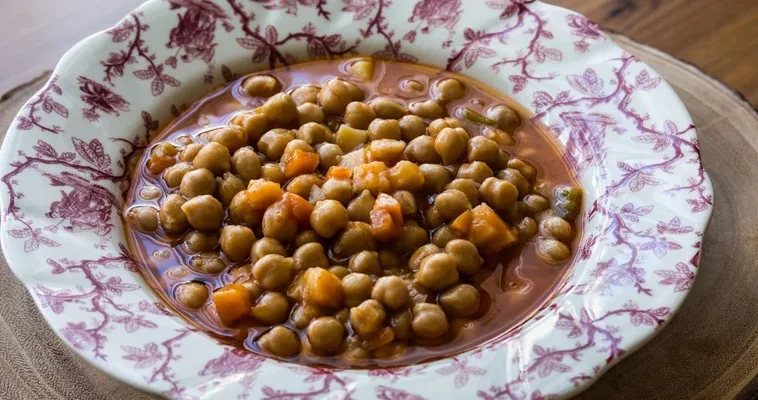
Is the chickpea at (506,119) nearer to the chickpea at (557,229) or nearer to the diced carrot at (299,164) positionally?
the chickpea at (557,229)

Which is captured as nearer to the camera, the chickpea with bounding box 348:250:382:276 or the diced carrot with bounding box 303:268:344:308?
the diced carrot with bounding box 303:268:344:308

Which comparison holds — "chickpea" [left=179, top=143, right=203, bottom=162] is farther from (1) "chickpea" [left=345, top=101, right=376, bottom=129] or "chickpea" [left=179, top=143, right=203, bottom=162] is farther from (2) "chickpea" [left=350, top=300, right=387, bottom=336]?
(2) "chickpea" [left=350, top=300, right=387, bottom=336]

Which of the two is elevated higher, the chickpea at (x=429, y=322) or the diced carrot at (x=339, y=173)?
the diced carrot at (x=339, y=173)

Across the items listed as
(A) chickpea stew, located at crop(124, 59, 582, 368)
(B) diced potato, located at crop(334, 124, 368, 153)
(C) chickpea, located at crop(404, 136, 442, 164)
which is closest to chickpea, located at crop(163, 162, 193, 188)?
(A) chickpea stew, located at crop(124, 59, 582, 368)

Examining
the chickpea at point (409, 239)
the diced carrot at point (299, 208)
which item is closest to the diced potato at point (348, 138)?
the diced carrot at point (299, 208)

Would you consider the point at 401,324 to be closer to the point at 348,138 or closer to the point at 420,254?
the point at 420,254

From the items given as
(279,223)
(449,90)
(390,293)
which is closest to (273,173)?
(279,223)

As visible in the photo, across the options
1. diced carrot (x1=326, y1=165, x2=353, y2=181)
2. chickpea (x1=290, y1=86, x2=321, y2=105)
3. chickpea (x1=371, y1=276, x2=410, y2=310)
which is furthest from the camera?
chickpea (x1=290, y1=86, x2=321, y2=105)
